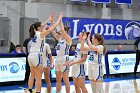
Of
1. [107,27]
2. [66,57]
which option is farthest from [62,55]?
[107,27]

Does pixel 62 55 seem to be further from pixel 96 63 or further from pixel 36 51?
pixel 96 63

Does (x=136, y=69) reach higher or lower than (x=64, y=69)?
lower

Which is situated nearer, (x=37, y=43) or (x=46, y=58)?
(x=37, y=43)

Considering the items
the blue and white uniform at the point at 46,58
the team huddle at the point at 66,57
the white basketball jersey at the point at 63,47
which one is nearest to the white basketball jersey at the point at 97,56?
the team huddle at the point at 66,57

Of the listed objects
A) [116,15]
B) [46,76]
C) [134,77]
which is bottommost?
[134,77]

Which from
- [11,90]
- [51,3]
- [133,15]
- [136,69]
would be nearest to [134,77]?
[136,69]

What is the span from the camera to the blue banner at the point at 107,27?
19803 millimetres

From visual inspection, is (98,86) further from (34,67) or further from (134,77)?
(134,77)

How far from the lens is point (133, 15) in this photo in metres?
23.4

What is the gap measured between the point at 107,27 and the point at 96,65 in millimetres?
13557

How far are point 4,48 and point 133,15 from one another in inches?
385

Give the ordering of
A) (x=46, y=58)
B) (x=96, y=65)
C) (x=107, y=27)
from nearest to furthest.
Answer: (x=96, y=65)
(x=46, y=58)
(x=107, y=27)

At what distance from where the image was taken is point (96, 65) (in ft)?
25.8

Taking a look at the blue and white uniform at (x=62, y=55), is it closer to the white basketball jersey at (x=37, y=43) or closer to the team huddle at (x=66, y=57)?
the team huddle at (x=66, y=57)
